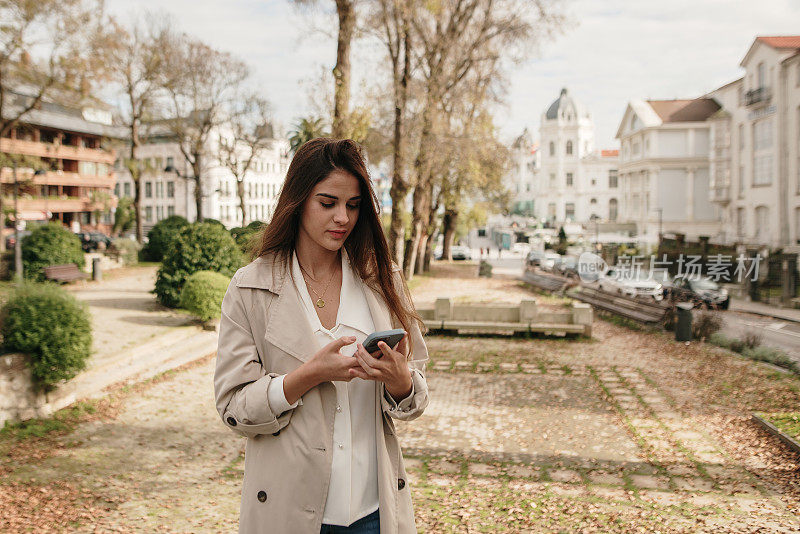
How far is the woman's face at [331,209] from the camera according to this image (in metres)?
2.47

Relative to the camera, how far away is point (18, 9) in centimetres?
2072

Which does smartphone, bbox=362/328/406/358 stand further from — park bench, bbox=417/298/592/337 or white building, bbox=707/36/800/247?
white building, bbox=707/36/800/247

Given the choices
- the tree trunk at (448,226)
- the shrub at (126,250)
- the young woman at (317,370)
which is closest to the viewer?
the young woman at (317,370)

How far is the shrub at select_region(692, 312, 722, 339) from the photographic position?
16.1 metres

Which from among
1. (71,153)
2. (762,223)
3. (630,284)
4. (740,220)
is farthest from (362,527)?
(71,153)

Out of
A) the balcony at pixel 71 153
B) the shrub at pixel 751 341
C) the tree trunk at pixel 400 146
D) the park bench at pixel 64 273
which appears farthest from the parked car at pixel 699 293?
the balcony at pixel 71 153

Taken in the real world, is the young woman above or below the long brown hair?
below

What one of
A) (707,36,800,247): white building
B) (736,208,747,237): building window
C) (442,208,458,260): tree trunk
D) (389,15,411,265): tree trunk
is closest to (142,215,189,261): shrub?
(389,15,411,265): tree trunk

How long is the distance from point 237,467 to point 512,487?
3.06 metres

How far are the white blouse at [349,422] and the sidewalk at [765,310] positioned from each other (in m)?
23.3

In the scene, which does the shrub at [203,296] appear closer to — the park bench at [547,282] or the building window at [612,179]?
the park bench at [547,282]

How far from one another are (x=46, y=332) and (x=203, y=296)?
226 inches

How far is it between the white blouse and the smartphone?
9 cm

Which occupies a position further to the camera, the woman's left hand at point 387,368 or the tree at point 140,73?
the tree at point 140,73
